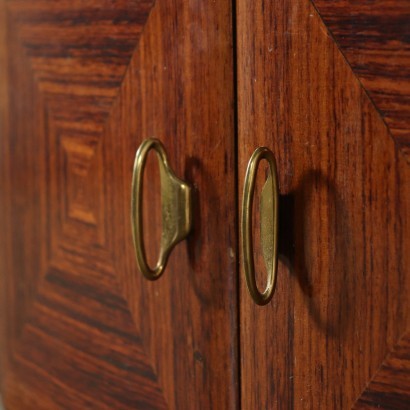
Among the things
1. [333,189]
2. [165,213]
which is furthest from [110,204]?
[333,189]

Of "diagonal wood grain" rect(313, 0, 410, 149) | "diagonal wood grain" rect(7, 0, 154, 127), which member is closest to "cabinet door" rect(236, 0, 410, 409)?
"diagonal wood grain" rect(313, 0, 410, 149)

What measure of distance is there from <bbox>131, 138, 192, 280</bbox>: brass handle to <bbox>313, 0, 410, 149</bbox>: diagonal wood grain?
0.46ft

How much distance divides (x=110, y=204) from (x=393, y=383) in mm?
243

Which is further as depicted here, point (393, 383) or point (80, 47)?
point (80, 47)

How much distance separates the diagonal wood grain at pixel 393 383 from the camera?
1.30 ft

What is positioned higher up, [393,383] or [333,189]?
[333,189]

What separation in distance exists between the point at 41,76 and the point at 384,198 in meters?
0.32

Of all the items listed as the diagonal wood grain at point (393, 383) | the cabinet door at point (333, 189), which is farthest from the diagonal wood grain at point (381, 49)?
the diagonal wood grain at point (393, 383)

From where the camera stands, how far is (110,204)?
1.78ft

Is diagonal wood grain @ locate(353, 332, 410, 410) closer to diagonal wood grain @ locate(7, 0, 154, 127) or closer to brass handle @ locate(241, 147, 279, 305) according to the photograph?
brass handle @ locate(241, 147, 279, 305)

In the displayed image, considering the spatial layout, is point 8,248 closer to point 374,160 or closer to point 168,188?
point 168,188

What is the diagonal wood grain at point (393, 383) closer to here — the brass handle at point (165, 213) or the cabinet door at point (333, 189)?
the cabinet door at point (333, 189)

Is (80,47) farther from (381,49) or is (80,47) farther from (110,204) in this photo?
(381,49)

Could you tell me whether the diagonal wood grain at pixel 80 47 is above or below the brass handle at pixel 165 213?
above
